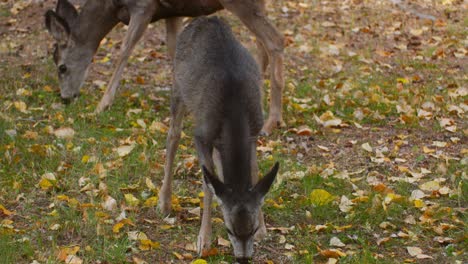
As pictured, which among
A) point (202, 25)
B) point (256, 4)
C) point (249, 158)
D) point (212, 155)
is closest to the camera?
point (249, 158)

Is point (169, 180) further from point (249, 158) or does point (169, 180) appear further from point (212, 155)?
point (249, 158)

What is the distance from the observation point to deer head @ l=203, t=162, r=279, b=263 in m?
4.82

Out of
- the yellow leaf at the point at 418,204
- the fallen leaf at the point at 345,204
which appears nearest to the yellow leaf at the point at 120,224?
the fallen leaf at the point at 345,204

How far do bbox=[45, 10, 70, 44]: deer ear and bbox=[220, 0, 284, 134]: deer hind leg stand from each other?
221 centimetres

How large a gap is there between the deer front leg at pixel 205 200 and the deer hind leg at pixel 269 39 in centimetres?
277

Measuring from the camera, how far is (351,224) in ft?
19.5

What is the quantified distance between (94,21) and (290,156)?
10.8ft

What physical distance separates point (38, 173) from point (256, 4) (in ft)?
9.54

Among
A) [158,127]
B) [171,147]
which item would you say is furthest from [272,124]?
[171,147]

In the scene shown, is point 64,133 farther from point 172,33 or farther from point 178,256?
point 178,256

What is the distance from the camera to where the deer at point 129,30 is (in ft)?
27.3

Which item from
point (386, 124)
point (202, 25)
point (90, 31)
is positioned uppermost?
point (202, 25)

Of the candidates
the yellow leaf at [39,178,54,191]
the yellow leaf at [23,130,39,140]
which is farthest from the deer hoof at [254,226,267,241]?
the yellow leaf at [23,130,39,140]

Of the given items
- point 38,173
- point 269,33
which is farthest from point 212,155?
point 269,33
